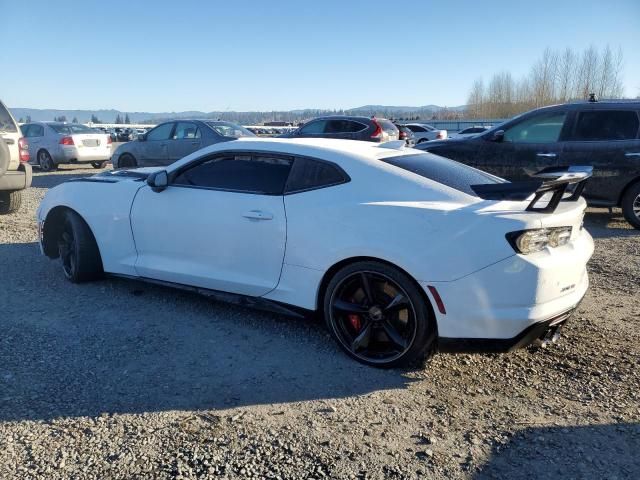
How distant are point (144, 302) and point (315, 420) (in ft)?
7.80

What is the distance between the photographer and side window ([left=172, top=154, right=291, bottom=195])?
4066 mm

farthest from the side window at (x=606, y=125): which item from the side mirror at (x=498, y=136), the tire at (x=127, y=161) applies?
the tire at (x=127, y=161)

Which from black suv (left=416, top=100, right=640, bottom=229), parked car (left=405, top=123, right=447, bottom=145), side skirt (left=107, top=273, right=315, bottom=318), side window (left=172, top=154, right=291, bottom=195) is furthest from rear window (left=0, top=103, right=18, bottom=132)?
parked car (left=405, top=123, right=447, bottom=145)

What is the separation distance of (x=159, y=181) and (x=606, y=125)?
258 inches

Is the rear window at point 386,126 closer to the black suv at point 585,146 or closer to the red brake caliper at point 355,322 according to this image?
the black suv at point 585,146

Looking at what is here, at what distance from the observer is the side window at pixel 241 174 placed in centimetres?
407

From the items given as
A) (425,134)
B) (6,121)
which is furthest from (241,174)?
(425,134)

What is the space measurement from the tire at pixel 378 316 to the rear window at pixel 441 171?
0.75 metres

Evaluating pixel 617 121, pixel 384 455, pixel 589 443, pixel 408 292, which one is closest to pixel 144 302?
pixel 408 292

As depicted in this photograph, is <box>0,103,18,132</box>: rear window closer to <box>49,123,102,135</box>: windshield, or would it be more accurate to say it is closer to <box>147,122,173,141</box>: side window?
<box>147,122,173,141</box>: side window

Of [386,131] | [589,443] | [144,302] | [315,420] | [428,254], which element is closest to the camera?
[589,443]

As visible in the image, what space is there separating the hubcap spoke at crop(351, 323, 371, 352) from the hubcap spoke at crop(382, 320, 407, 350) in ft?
0.36

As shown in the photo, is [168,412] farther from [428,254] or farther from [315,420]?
[428,254]

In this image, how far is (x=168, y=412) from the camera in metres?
3.04
